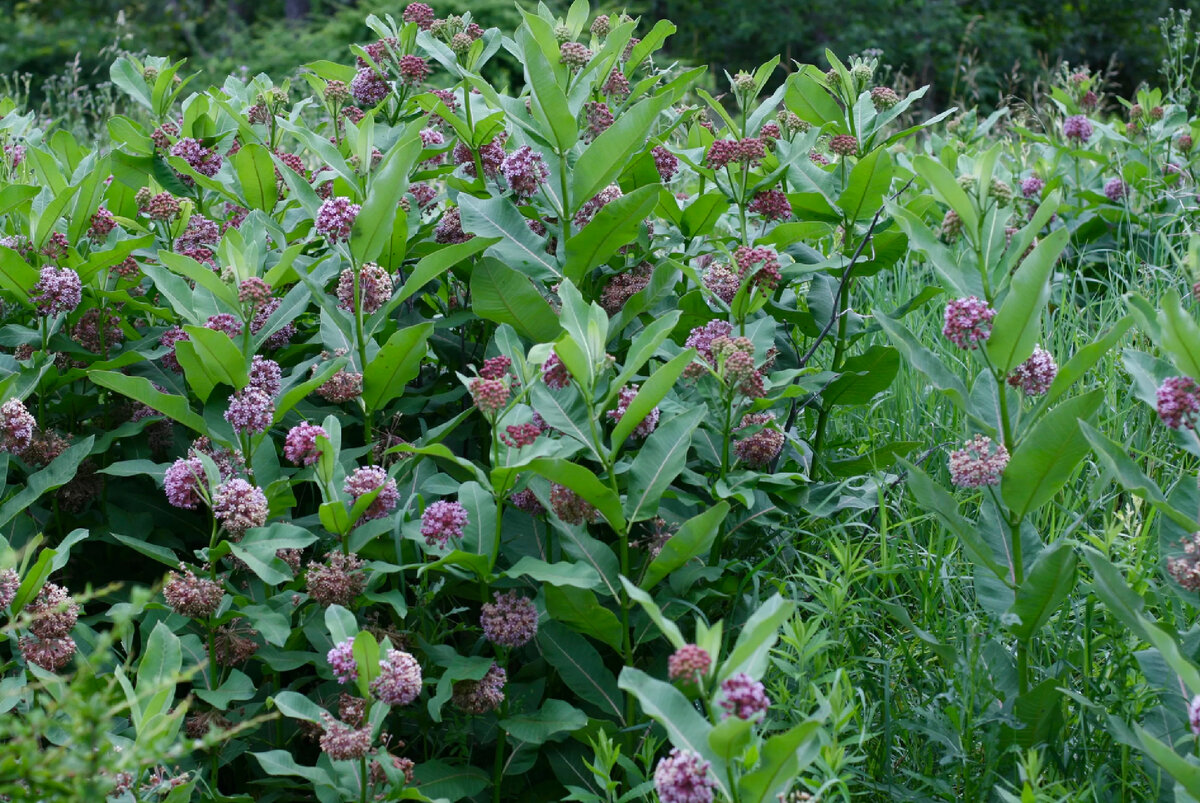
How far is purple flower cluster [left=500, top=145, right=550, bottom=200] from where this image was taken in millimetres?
2781

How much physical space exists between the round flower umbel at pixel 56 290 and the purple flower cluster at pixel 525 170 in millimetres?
1063

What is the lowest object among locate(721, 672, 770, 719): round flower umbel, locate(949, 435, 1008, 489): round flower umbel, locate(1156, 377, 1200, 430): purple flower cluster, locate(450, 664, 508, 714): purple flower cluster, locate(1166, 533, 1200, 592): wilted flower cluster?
locate(450, 664, 508, 714): purple flower cluster

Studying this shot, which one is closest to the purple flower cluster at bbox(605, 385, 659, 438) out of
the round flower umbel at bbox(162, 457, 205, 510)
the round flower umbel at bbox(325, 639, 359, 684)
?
the round flower umbel at bbox(325, 639, 359, 684)

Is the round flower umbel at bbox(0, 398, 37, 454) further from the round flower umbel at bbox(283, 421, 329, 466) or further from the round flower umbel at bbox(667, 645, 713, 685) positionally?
the round flower umbel at bbox(667, 645, 713, 685)

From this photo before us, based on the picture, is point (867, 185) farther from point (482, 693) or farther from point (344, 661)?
point (344, 661)

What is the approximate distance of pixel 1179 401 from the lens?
6.64 feet

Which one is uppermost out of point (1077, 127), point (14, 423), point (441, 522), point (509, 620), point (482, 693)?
point (14, 423)

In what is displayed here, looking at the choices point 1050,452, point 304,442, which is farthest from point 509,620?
point 1050,452

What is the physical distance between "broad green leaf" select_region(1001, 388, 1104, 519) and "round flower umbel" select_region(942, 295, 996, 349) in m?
0.20

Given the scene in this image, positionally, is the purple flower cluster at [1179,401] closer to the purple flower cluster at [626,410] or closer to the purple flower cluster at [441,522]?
the purple flower cluster at [626,410]

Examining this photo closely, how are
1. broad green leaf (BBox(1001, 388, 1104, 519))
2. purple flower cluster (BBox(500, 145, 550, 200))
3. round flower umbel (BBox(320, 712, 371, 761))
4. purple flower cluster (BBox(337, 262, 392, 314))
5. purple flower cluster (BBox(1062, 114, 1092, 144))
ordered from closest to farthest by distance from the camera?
round flower umbel (BBox(320, 712, 371, 761)) < broad green leaf (BBox(1001, 388, 1104, 519)) < purple flower cluster (BBox(337, 262, 392, 314)) < purple flower cluster (BBox(500, 145, 550, 200)) < purple flower cluster (BBox(1062, 114, 1092, 144))

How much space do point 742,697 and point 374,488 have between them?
0.91m

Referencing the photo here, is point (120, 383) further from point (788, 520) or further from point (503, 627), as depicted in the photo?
point (788, 520)

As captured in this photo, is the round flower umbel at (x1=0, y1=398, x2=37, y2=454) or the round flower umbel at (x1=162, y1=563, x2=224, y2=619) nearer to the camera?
the round flower umbel at (x1=162, y1=563, x2=224, y2=619)
